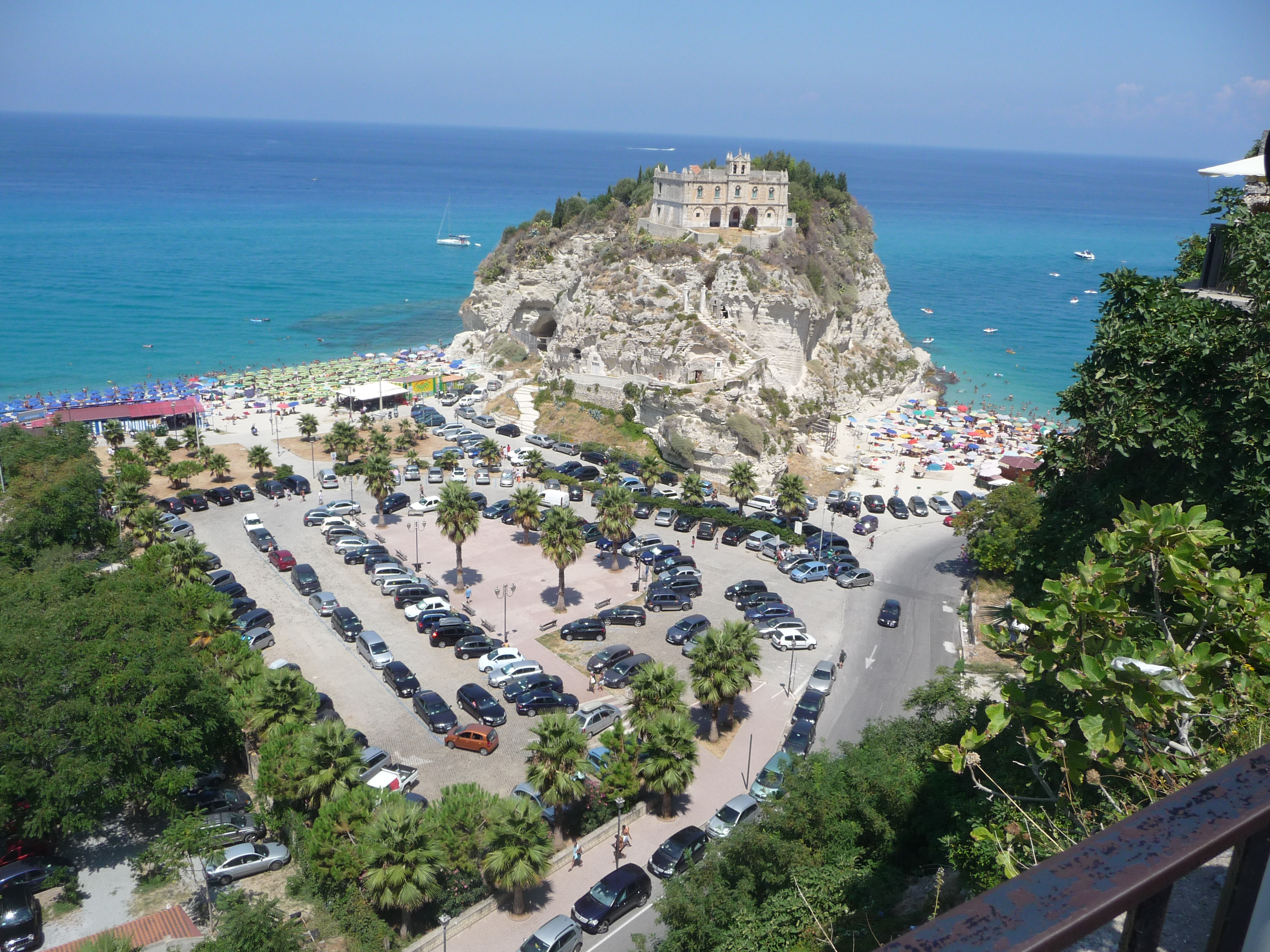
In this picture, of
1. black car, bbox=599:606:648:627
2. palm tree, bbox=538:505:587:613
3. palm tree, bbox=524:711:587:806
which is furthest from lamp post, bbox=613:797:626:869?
palm tree, bbox=538:505:587:613

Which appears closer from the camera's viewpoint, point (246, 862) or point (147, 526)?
point (246, 862)

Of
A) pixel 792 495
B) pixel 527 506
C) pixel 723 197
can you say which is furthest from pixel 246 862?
pixel 723 197

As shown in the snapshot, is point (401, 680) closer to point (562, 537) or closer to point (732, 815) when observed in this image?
point (562, 537)

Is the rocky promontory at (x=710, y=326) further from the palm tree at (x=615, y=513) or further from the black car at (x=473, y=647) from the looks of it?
the black car at (x=473, y=647)

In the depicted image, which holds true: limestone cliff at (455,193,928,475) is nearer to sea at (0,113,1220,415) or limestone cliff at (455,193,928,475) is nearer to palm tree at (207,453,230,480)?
sea at (0,113,1220,415)

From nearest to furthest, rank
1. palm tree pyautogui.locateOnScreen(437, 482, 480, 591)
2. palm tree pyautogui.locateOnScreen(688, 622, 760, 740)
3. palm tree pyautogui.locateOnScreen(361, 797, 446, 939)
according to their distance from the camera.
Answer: palm tree pyautogui.locateOnScreen(361, 797, 446, 939) → palm tree pyautogui.locateOnScreen(688, 622, 760, 740) → palm tree pyautogui.locateOnScreen(437, 482, 480, 591)

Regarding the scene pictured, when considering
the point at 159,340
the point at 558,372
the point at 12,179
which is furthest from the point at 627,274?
the point at 12,179
